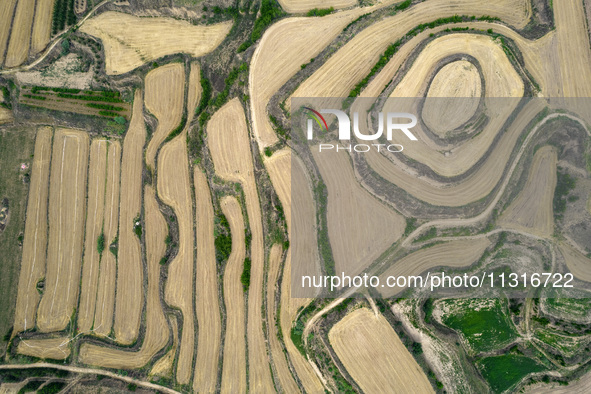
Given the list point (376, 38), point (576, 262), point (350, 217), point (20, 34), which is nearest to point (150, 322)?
point (350, 217)

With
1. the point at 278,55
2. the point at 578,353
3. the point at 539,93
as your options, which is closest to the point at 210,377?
the point at 278,55

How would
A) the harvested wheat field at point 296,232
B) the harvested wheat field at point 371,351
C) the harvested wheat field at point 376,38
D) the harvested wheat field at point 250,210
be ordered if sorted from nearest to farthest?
the harvested wheat field at point 371,351
the harvested wheat field at point 296,232
the harvested wheat field at point 376,38
the harvested wheat field at point 250,210

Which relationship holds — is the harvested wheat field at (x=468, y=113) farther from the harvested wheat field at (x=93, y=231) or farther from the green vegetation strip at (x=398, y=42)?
the harvested wheat field at (x=93, y=231)

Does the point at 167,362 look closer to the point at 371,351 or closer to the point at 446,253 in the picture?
the point at 371,351

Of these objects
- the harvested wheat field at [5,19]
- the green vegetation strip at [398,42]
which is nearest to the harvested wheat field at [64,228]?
the harvested wheat field at [5,19]

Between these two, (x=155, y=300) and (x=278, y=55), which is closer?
(x=278, y=55)

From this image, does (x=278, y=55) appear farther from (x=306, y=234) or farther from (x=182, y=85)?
(x=306, y=234)
